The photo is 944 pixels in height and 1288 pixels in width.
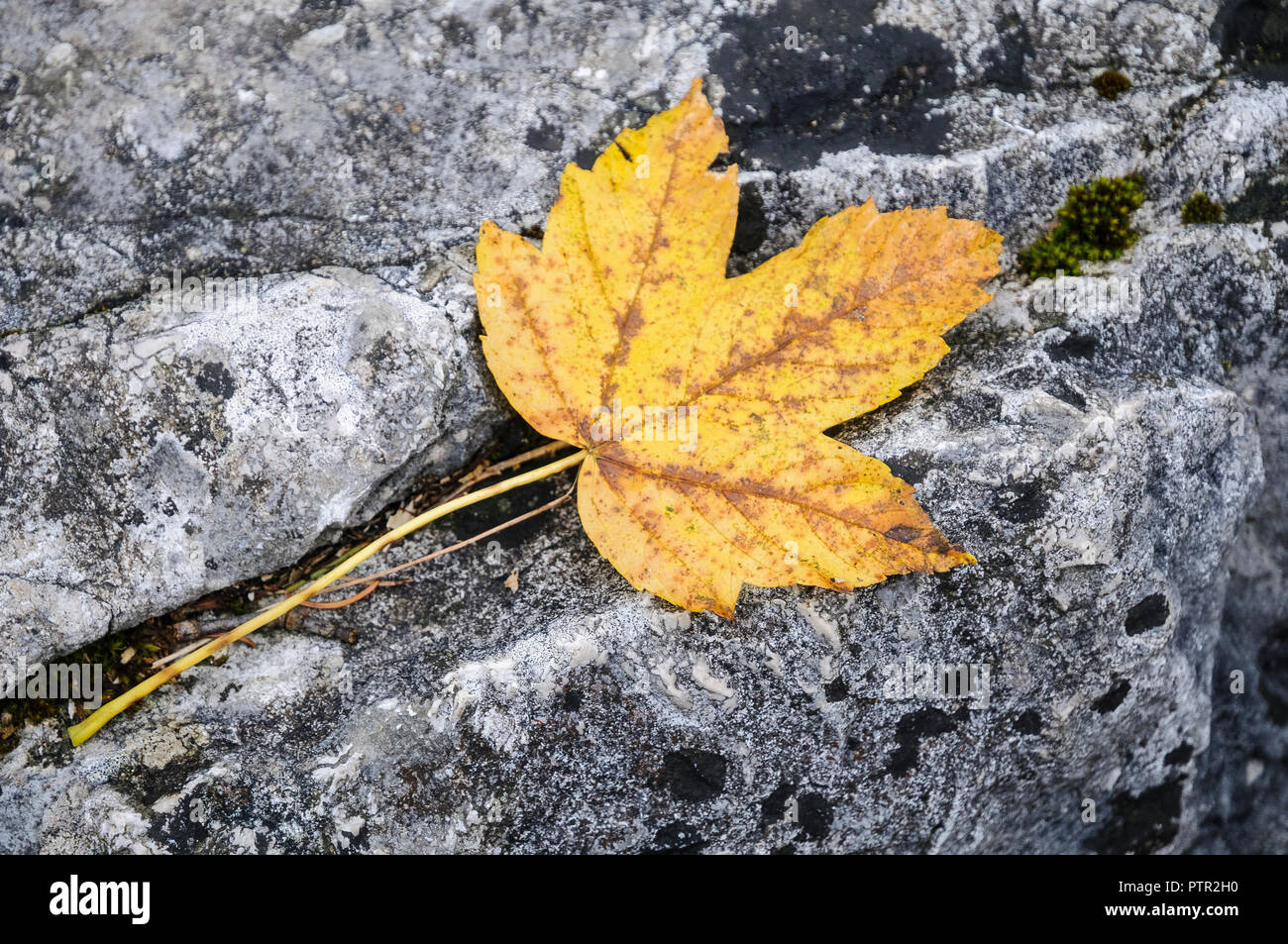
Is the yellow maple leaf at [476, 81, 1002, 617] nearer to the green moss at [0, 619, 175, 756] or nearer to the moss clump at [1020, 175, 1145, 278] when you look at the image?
the moss clump at [1020, 175, 1145, 278]

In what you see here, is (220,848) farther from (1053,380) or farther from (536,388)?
(1053,380)

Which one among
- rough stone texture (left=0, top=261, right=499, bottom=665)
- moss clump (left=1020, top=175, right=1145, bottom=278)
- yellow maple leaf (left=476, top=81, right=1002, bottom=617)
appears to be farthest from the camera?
moss clump (left=1020, top=175, right=1145, bottom=278)

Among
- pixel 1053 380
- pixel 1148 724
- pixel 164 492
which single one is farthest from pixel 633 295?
Result: pixel 1148 724

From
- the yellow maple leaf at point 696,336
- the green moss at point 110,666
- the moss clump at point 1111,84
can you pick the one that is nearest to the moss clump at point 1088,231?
the moss clump at point 1111,84

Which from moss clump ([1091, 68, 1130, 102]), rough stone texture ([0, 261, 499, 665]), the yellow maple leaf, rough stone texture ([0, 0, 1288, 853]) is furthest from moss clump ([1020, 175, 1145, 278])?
rough stone texture ([0, 261, 499, 665])

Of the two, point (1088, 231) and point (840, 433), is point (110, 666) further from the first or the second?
point (1088, 231)
